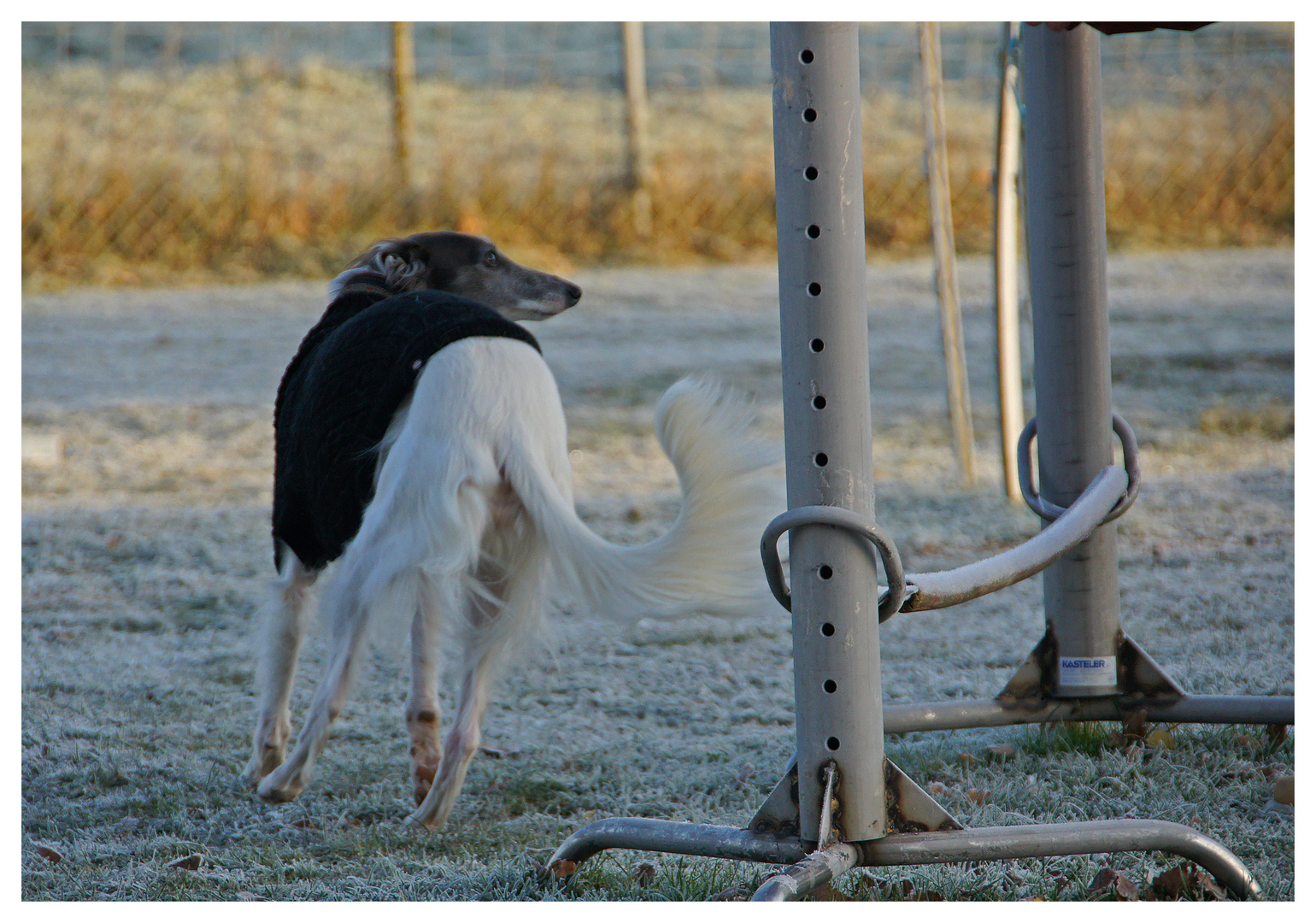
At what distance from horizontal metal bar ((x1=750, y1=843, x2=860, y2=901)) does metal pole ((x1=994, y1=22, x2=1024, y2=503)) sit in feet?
9.92

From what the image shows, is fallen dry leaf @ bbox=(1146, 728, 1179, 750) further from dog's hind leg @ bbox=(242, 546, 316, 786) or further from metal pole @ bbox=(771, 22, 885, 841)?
dog's hind leg @ bbox=(242, 546, 316, 786)

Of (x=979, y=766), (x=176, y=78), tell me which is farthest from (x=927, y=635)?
(x=176, y=78)

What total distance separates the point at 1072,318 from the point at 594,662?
159 centimetres

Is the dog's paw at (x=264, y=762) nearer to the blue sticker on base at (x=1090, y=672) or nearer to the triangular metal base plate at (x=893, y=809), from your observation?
the triangular metal base plate at (x=893, y=809)

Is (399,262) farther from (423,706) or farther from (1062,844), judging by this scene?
(1062,844)

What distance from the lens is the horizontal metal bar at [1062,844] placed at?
1.73 meters

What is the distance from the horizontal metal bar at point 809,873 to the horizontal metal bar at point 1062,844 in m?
0.05

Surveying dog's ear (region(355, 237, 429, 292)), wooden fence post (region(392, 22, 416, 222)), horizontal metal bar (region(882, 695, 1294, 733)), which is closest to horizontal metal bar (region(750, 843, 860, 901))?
horizontal metal bar (region(882, 695, 1294, 733))

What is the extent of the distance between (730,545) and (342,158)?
7.83 metres

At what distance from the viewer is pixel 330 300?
273 centimetres

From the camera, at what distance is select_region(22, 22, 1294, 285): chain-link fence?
28.6 feet

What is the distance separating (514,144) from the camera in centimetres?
953

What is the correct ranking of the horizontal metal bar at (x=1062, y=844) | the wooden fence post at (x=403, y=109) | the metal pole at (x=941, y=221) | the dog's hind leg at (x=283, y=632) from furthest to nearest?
the wooden fence post at (x=403, y=109) → the metal pole at (x=941, y=221) → the dog's hind leg at (x=283, y=632) → the horizontal metal bar at (x=1062, y=844)

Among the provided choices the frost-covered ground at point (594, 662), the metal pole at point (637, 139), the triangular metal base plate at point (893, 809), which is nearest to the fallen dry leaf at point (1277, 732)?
the frost-covered ground at point (594, 662)
